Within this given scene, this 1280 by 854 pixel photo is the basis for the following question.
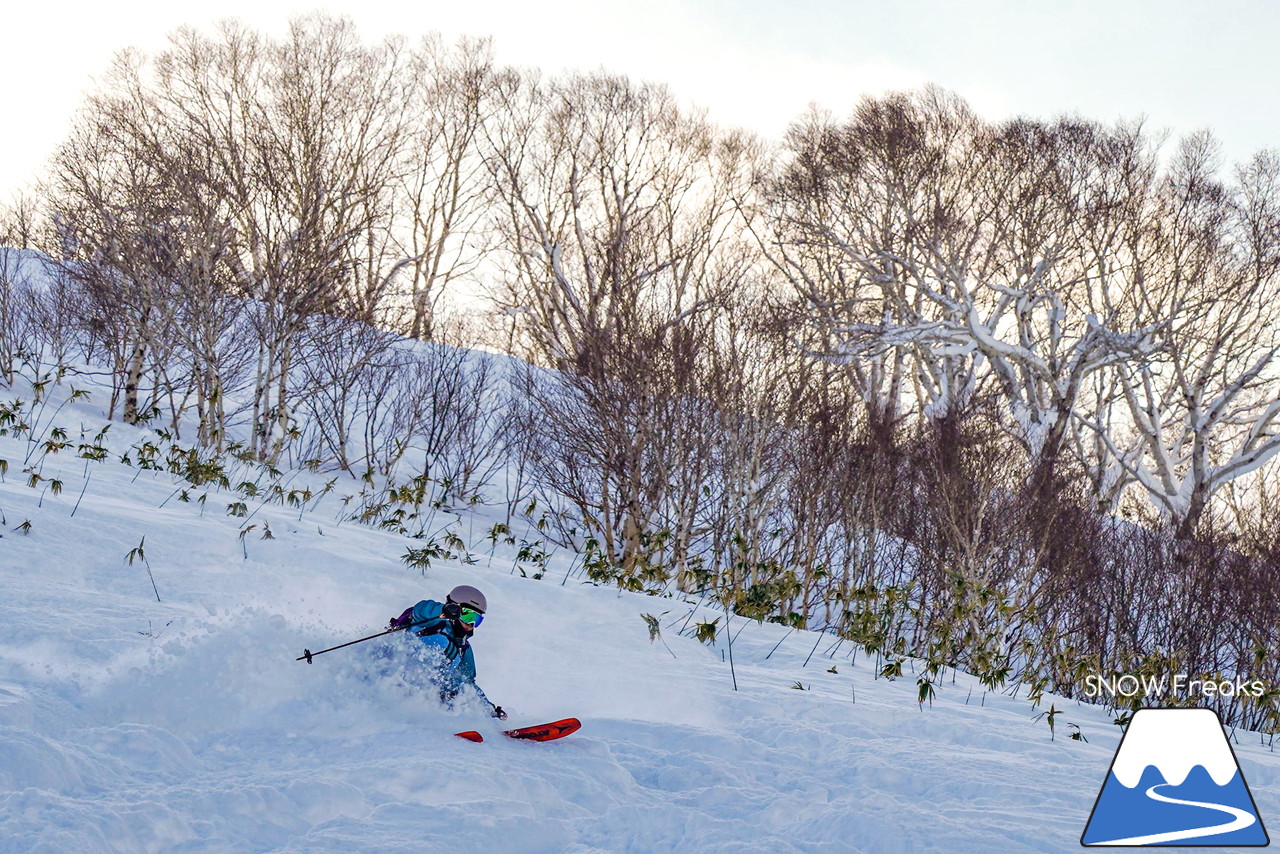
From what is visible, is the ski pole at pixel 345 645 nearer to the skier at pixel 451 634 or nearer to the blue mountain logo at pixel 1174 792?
the skier at pixel 451 634

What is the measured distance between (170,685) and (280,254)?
9.30 metres

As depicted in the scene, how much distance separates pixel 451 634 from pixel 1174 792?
121 inches

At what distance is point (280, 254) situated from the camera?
1199cm

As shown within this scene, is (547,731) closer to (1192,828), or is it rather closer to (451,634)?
(451,634)

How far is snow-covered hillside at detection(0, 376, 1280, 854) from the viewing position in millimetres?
2961

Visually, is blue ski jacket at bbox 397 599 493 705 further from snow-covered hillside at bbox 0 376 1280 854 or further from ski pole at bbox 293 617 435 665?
snow-covered hillside at bbox 0 376 1280 854

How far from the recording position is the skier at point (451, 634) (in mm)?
4180

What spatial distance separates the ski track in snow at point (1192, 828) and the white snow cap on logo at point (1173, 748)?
15 cm

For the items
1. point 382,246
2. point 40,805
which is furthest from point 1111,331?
point 40,805

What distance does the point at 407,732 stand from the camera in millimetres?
3803

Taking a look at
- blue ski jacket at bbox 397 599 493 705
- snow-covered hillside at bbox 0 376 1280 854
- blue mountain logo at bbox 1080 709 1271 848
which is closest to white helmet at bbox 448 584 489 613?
blue ski jacket at bbox 397 599 493 705

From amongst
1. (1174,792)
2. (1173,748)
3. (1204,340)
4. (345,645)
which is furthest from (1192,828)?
(1204,340)

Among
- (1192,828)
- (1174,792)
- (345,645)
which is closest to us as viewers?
(1192,828)

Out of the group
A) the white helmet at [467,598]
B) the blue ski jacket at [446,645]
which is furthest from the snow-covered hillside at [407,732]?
the white helmet at [467,598]
